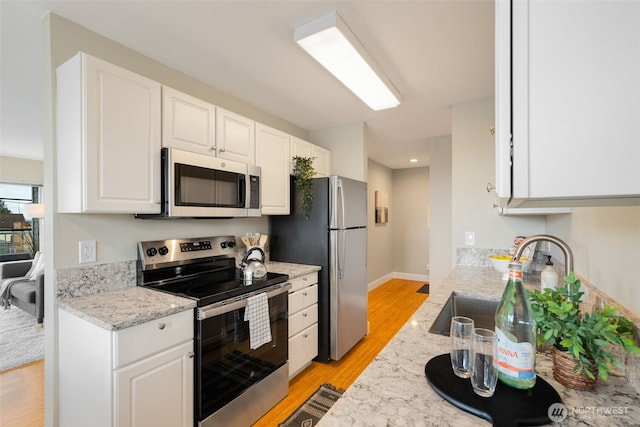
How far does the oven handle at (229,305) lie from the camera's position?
162cm

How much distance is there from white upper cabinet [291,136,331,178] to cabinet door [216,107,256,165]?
21.1 inches

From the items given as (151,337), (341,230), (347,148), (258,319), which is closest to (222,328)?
(258,319)

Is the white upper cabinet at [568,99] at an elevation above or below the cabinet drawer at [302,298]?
above

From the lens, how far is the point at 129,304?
5.05 feet

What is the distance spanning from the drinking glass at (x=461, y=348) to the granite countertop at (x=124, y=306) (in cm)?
133

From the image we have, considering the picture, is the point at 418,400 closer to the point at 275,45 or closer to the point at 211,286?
the point at 211,286

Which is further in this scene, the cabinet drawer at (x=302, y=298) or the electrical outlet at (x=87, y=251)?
the cabinet drawer at (x=302, y=298)

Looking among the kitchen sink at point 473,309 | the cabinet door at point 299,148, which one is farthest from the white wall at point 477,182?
the cabinet door at point 299,148

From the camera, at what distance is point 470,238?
8.73 ft

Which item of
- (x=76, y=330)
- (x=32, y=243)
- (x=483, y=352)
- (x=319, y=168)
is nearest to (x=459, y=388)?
(x=483, y=352)

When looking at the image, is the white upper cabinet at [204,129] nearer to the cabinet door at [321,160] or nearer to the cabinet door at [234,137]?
the cabinet door at [234,137]

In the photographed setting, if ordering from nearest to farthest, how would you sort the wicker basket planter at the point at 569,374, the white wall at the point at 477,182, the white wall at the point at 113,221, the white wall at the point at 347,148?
the wicker basket planter at the point at 569,374
the white wall at the point at 113,221
the white wall at the point at 477,182
the white wall at the point at 347,148

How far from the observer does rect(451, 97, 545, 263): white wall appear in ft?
8.31

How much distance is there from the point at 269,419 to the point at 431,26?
8.81ft
